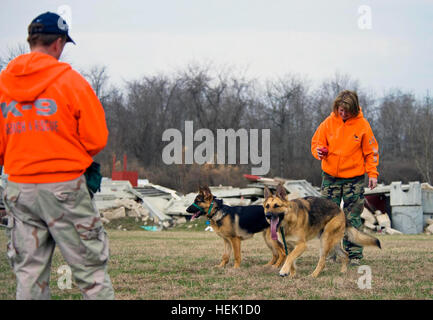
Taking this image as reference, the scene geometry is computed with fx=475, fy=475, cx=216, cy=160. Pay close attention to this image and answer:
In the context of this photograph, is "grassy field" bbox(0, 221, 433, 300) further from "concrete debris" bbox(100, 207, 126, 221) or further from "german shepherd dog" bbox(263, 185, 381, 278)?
"concrete debris" bbox(100, 207, 126, 221)

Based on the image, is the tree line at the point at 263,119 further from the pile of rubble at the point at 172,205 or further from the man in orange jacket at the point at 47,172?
the man in orange jacket at the point at 47,172

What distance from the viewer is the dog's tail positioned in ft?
22.0

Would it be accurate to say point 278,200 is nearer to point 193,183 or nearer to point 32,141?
point 32,141

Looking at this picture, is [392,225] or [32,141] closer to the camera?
[32,141]

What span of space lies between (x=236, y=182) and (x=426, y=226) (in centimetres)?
1570

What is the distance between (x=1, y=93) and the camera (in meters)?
3.42

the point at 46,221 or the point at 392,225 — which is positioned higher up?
the point at 46,221

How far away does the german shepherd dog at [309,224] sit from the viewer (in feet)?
21.3

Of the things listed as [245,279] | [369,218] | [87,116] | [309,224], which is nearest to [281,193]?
[309,224]

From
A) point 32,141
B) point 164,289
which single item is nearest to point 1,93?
point 32,141

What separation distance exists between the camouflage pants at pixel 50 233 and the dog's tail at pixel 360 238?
4.45 meters

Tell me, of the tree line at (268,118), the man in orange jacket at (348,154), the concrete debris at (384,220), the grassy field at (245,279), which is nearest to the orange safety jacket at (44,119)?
the grassy field at (245,279)

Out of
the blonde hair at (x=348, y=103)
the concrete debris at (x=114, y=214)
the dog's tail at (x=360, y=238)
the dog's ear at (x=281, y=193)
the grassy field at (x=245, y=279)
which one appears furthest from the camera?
the concrete debris at (x=114, y=214)
